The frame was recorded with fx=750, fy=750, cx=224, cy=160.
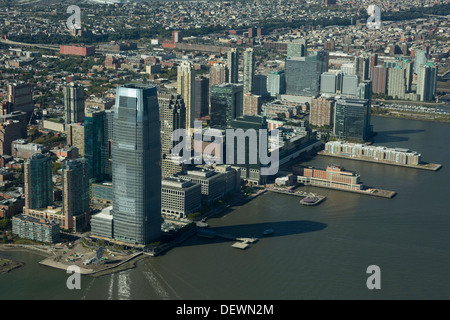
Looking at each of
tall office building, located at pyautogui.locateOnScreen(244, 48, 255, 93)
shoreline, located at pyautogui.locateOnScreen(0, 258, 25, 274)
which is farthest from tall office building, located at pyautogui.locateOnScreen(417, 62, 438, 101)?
shoreline, located at pyautogui.locateOnScreen(0, 258, 25, 274)

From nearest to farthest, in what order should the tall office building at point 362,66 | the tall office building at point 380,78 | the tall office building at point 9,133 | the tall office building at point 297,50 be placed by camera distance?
the tall office building at point 9,133 → the tall office building at point 362,66 → the tall office building at point 380,78 → the tall office building at point 297,50

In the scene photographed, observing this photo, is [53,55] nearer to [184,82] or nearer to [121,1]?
[184,82]

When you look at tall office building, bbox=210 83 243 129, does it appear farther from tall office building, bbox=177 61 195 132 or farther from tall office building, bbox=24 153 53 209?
tall office building, bbox=24 153 53 209

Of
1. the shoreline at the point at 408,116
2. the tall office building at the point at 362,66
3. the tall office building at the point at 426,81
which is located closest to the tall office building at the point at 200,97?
the shoreline at the point at 408,116

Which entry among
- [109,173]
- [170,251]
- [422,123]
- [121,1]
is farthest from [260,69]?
[121,1]

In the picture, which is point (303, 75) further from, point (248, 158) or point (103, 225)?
point (103, 225)

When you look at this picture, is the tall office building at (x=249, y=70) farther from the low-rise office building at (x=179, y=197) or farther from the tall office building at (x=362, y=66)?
the low-rise office building at (x=179, y=197)
